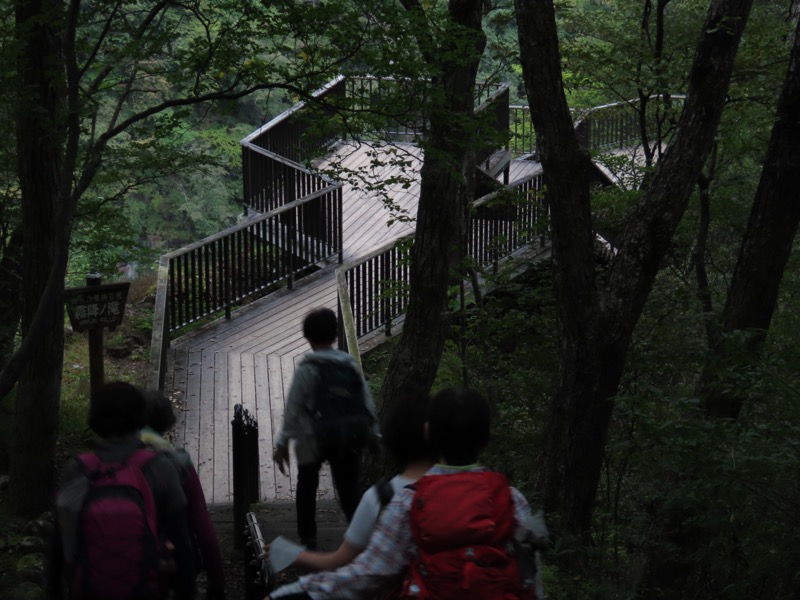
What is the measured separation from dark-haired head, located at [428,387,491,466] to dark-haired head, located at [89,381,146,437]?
1.11 metres

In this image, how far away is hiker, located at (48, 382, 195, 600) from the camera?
307 centimetres

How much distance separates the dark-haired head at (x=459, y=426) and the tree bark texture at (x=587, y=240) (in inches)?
163

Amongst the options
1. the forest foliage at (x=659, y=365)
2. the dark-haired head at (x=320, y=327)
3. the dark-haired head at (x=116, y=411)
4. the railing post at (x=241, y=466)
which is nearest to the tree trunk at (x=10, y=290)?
the forest foliage at (x=659, y=365)

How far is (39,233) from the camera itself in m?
7.46

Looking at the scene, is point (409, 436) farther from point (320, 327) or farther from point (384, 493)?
point (320, 327)

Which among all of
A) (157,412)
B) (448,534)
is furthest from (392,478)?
(157,412)

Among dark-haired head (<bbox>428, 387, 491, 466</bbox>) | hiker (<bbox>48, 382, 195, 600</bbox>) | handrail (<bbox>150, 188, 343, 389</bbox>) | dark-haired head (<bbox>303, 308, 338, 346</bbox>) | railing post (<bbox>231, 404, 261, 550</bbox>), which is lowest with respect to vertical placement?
railing post (<bbox>231, 404, 261, 550</bbox>)

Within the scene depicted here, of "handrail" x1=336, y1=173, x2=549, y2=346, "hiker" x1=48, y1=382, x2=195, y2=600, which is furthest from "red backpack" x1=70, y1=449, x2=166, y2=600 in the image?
"handrail" x1=336, y1=173, x2=549, y2=346

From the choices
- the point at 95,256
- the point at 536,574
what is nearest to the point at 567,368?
the point at 536,574

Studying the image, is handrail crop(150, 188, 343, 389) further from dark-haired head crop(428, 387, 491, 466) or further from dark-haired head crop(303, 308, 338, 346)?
dark-haired head crop(428, 387, 491, 466)

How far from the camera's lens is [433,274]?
8.59m

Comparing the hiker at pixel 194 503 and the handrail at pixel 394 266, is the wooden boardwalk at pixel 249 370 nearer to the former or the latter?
the handrail at pixel 394 266

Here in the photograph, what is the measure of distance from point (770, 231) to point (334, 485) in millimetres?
4100

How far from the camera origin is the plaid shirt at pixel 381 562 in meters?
2.81
